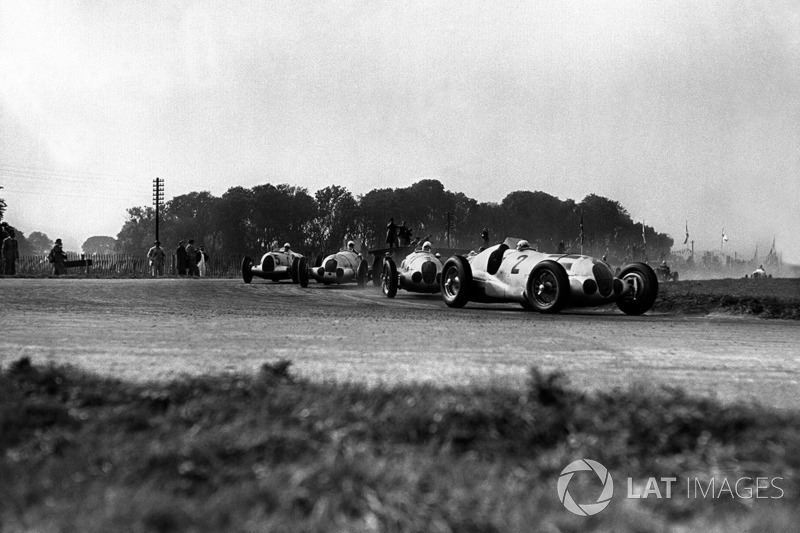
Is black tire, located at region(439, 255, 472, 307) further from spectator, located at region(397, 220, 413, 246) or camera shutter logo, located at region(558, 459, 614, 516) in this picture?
spectator, located at region(397, 220, 413, 246)

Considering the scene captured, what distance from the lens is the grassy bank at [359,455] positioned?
7.73ft

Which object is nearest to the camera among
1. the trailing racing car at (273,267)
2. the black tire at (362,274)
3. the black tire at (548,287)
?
the black tire at (548,287)

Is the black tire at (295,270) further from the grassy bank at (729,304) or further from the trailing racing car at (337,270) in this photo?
the grassy bank at (729,304)

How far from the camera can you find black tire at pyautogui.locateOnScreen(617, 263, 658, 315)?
14.0 m

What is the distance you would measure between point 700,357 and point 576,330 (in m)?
2.87

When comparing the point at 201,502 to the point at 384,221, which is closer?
the point at 201,502

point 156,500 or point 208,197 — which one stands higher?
point 208,197

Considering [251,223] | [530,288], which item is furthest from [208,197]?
[530,288]

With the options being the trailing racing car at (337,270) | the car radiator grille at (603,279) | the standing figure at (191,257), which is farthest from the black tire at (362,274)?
the standing figure at (191,257)

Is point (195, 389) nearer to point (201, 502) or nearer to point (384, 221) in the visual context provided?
point (201, 502)

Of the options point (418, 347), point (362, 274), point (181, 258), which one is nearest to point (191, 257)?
point (181, 258)

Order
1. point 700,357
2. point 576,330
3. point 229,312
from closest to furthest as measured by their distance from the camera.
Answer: point 700,357
point 576,330
point 229,312

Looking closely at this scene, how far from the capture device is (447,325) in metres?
9.82

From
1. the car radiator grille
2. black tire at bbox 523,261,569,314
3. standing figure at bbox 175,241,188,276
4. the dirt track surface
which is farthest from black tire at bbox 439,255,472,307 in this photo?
standing figure at bbox 175,241,188,276
